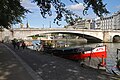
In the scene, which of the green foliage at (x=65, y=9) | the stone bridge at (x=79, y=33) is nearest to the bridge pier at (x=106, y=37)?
the stone bridge at (x=79, y=33)

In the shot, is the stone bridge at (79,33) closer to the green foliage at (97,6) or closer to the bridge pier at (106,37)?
the bridge pier at (106,37)

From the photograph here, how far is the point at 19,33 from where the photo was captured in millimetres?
80375

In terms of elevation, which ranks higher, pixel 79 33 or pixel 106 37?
pixel 79 33

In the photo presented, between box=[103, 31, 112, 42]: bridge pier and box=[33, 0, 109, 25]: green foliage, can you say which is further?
box=[103, 31, 112, 42]: bridge pier

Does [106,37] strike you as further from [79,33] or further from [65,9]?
[65,9]

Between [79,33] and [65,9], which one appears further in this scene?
[79,33]

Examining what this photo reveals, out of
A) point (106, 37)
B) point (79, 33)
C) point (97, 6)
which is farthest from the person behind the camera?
point (106, 37)

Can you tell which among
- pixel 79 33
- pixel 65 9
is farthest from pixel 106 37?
pixel 65 9

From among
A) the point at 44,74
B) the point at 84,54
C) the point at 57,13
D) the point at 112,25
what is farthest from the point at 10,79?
the point at 112,25

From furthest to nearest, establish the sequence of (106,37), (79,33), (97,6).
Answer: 1. (106,37)
2. (79,33)
3. (97,6)

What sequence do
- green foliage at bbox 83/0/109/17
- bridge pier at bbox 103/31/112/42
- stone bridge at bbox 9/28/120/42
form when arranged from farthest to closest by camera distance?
1. bridge pier at bbox 103/31/112/42
2. stone bridge at bbox 9/28/120/42
3. green foliage at bbox 83/0/109/17

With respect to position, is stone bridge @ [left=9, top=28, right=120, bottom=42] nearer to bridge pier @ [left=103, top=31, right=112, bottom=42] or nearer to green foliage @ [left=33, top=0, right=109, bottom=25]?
bridge pier @ [left=103, top=31, right=112, bottom=42]

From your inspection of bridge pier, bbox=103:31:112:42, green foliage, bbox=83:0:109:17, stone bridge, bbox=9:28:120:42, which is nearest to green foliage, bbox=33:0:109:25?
green foliage, bbox=83:0:109:17

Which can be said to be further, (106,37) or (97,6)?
(106,37)
